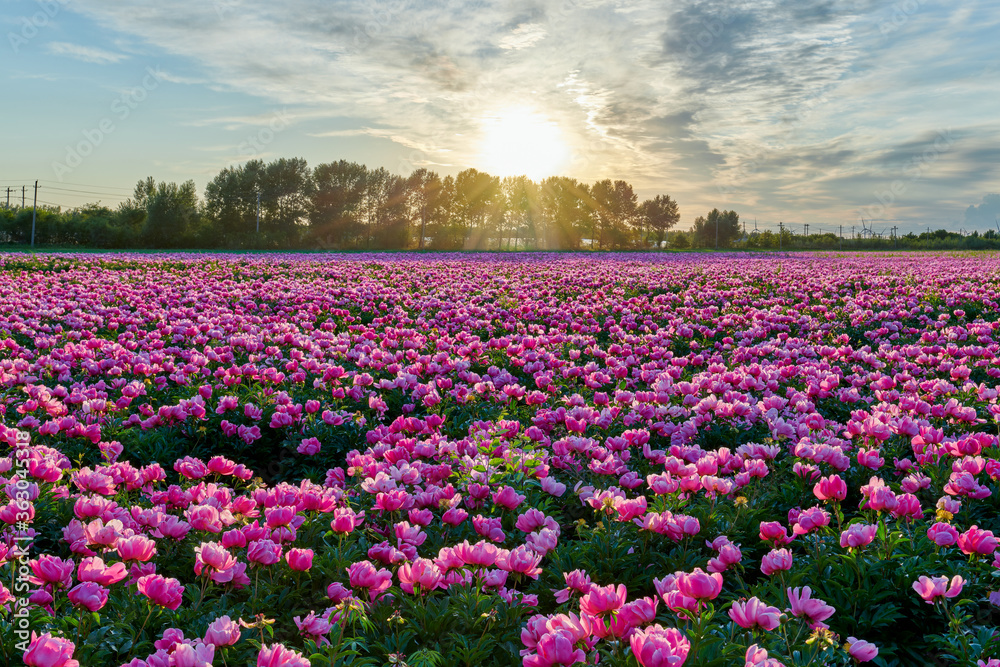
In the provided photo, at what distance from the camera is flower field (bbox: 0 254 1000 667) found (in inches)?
91.7

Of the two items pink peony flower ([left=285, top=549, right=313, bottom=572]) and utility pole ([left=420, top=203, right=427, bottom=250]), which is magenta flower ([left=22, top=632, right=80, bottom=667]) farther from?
utility pole ([left=420, top=203, right=427, bottom=250])

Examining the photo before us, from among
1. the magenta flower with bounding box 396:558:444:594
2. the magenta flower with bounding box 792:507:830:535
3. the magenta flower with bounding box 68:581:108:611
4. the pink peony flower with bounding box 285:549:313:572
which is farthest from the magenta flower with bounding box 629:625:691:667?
the magenta flower with bounding box 68:581:108:611

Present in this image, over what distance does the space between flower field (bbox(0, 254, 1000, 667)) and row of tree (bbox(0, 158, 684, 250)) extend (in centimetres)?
6429

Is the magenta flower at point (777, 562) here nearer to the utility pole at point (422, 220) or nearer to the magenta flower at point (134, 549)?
the magenta flower at point (134, 549)

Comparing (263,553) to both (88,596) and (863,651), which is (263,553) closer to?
(88,596)

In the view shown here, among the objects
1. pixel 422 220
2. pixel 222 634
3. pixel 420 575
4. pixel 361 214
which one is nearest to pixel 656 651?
pixel 420 575

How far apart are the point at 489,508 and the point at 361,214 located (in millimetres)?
86940

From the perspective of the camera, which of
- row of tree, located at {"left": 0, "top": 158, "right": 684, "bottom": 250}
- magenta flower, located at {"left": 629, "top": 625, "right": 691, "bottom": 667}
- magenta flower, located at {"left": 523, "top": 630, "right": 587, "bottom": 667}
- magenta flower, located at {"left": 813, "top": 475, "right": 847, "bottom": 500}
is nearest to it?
magenta flower, located at {"left": 629, "top": 625, "right": 691, "bottom": 667}

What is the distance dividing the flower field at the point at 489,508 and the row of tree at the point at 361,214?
64.3 metres

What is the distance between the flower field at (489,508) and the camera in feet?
7.64

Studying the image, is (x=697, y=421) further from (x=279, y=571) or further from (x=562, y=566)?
(x=279, y=571)

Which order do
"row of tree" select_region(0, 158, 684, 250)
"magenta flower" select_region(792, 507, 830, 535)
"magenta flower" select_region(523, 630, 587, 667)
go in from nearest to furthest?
1. "magenta flower" select_region(523, 630, 587, 667)
2. "magenta flower" select_region(792, 507, 830, 535)
3. "row of tree" select_region(0, 158, 684, 250)

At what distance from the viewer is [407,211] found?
286 feet

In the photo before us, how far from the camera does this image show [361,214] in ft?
284
